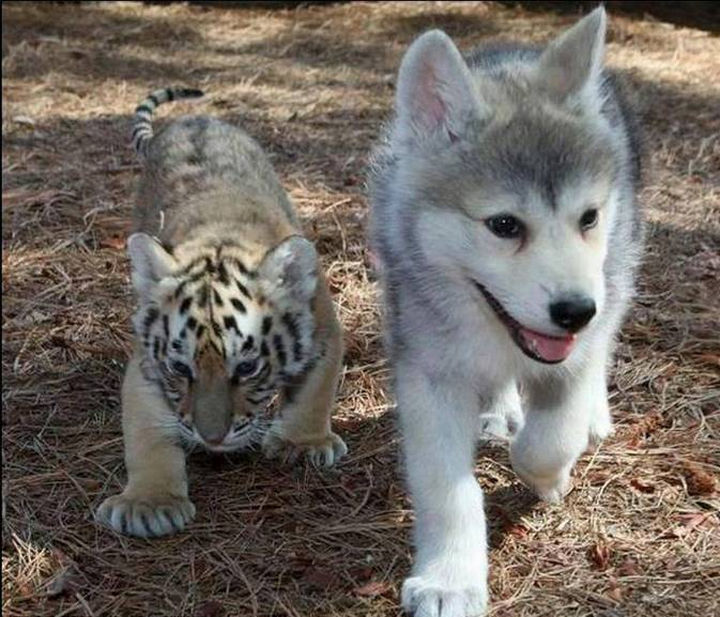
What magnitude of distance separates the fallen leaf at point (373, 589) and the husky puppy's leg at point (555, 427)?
0.59 m

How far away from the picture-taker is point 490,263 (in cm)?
356

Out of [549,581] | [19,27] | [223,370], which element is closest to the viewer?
[549,581]

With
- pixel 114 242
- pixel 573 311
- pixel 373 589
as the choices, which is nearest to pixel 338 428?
pixel 373 589

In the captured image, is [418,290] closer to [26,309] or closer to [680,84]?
[26,309]

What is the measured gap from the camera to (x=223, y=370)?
13.6 ft

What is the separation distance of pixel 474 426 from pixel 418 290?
472mm

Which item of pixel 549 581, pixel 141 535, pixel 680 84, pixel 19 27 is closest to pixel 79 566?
pixel 141 535

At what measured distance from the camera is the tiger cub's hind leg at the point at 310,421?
15.1 ft

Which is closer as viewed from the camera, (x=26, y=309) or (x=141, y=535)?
(x=141, y=535)

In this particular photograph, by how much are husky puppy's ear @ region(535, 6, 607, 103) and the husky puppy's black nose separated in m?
0.82

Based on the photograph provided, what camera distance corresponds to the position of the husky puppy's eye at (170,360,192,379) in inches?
166

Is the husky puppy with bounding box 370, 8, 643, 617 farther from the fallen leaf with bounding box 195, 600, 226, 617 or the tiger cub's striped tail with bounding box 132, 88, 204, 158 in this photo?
the tiger cub's striped tail with bounding box 132, 88, 204, 158

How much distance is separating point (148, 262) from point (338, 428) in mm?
1024

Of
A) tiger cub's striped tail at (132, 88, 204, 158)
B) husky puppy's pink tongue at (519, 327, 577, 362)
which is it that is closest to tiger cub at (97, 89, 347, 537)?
husky puppy's pink tongue at (519, 327, 577, 362)
